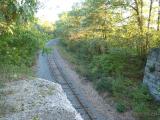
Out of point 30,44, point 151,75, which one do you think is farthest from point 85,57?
point 30,44

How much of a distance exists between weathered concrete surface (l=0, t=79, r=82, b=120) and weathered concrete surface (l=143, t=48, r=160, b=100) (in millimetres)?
6340

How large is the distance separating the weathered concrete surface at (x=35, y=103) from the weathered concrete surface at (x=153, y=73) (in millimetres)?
6340

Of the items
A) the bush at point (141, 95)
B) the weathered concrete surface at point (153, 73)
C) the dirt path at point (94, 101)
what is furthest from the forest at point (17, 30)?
the weathered concrete surface at point (153, 73)

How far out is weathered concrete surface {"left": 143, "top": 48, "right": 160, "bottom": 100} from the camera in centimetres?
1909

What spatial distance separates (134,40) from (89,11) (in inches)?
333

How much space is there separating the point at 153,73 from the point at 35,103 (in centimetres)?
937

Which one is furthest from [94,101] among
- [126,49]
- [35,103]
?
[35,103]

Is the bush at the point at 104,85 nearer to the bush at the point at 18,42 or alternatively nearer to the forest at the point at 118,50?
the forest at the point at 118,50

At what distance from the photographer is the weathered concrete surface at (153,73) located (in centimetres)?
1909

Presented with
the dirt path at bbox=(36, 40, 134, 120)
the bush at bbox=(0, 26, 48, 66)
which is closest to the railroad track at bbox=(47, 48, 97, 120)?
the dirt path at bbox=(36, 40, 134, 120)

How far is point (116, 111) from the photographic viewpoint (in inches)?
747

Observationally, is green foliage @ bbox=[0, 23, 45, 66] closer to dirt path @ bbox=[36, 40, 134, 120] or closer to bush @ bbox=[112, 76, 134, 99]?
dirt path @ bbox=[36, 40, 134, 120]

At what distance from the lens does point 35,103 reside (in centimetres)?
1324

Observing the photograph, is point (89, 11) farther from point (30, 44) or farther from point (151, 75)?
point (30, 44)
